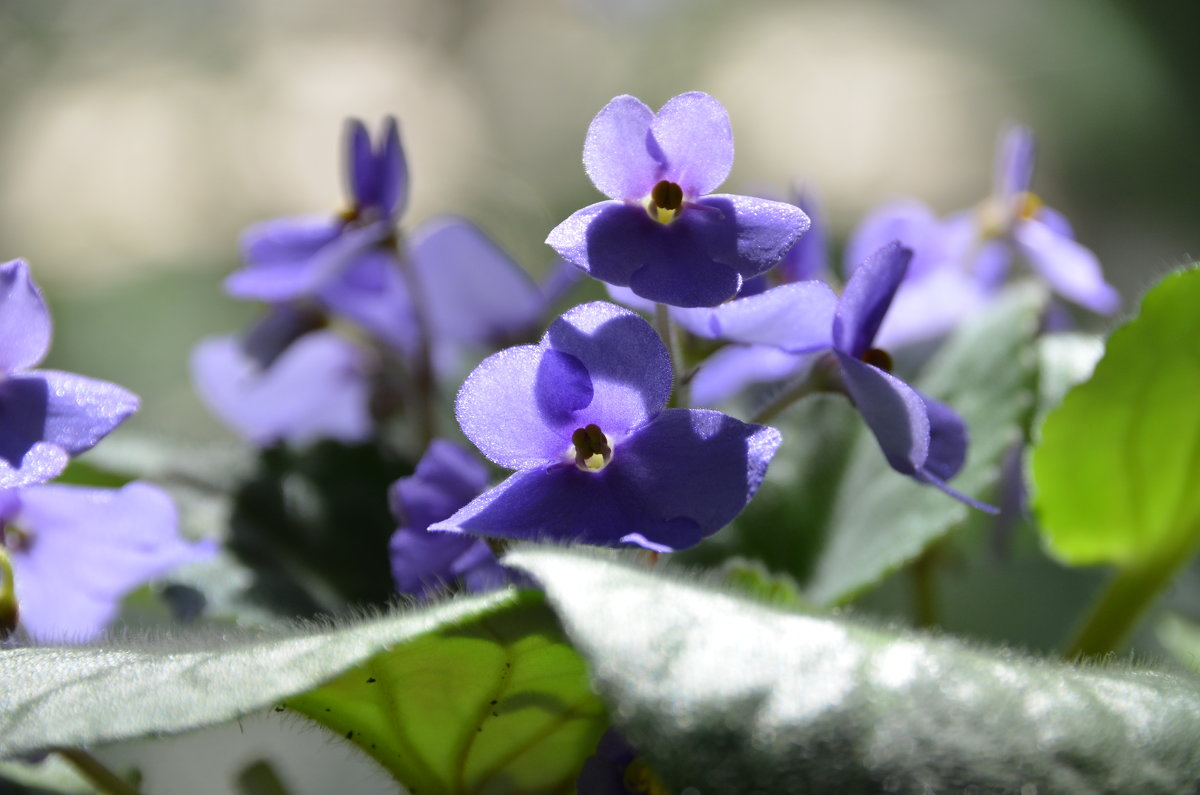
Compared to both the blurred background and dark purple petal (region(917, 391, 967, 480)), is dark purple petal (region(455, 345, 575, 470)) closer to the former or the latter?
dark purple petal (region(917, 391, 967, 480))

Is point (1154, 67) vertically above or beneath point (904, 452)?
above

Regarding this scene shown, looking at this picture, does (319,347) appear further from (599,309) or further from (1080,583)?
(1080,583)

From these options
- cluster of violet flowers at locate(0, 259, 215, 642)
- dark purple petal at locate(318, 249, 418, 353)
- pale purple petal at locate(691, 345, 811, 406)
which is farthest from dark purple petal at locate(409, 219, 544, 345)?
cluster of violet flowers at locate(0, 259, 215, 642)

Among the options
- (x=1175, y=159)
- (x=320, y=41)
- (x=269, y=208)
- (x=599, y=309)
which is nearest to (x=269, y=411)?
(x=599, y=309)

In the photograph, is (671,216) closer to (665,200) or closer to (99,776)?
(665,200)

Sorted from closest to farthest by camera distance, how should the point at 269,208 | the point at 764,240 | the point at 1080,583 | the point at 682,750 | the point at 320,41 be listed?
the point at 682,750, the point at 764,240, the point at 1080,583, the point at 269,208, the point at 320,41

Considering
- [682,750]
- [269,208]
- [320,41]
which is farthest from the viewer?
[320,41]
